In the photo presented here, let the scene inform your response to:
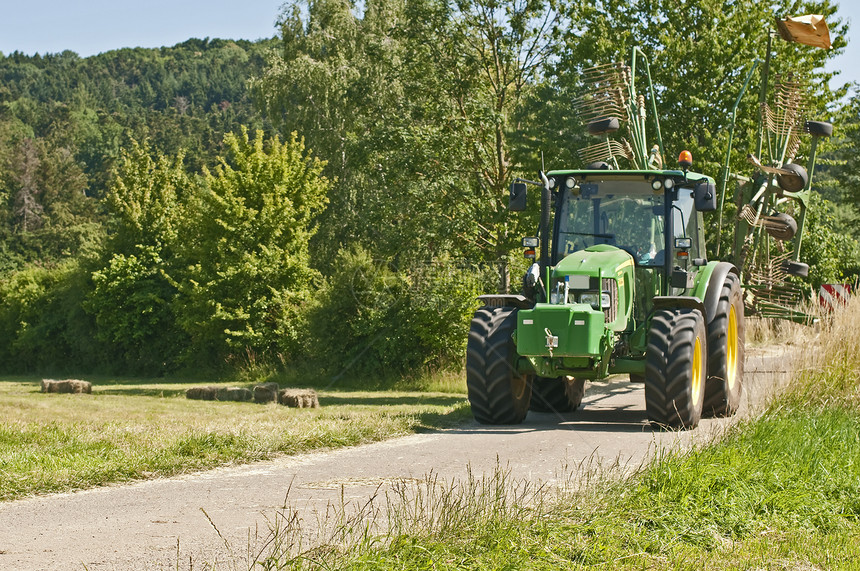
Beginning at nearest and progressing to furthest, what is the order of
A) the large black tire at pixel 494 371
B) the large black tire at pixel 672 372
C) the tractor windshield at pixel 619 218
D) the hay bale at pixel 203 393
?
1. the large black tire at pixel 672 372
2. the large black tire at pixel 494 371
3. the tractor windshield at pixel 619 218
4. the hay bale at pixel 203 393

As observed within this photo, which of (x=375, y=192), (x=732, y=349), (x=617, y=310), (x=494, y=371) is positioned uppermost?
(x=375, y=192)

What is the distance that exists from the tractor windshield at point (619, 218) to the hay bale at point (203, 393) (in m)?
11.1

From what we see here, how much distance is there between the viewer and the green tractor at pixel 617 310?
11.2m

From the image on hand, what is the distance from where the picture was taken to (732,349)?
44.2 feet

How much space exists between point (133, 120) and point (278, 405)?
390 ft

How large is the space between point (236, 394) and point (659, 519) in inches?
618

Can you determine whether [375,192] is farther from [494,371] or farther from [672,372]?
[672,372]

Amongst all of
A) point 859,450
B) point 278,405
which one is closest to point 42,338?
point 278,405

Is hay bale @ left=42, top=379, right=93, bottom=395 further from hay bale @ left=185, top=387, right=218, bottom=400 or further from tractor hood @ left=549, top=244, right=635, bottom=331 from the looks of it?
tractor hood @ left=549, top=244, right=635, bottom=331

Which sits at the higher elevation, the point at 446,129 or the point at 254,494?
the point at 446,129

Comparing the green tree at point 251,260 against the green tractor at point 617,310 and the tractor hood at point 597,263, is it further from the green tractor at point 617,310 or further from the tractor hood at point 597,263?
the tractor hood at point 597,263

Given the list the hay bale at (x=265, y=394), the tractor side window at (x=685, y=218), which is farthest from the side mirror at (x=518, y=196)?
the hay bale at (x=265, y=394)

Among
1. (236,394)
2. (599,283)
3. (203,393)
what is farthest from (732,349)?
(203,393)

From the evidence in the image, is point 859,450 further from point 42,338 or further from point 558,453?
point 42,338
